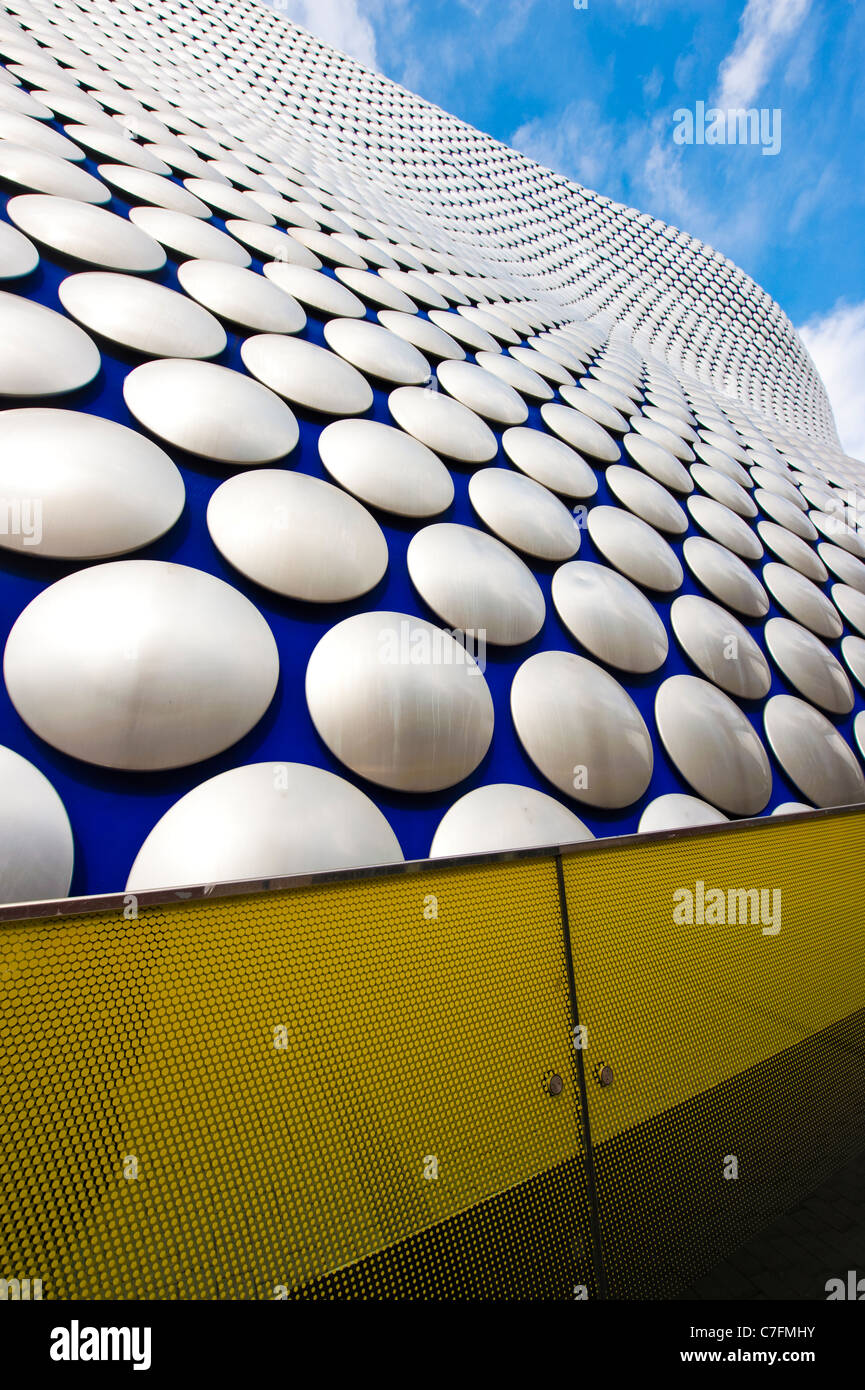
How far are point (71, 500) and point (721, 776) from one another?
4811 millimetres

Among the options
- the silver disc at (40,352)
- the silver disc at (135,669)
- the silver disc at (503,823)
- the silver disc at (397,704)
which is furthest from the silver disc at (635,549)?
the silver disc at (40,352)

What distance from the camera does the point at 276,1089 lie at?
7.12 ft

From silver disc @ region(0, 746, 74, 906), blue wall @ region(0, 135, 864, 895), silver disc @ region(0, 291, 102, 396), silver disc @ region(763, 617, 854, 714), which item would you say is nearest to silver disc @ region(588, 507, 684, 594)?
blue wall @ region(0, 135, 864, 895)

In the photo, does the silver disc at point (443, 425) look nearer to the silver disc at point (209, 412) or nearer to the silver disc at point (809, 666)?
the silver disc at point (209, 412)

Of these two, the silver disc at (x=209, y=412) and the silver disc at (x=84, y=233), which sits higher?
the silver disc at (x=84, y=233)

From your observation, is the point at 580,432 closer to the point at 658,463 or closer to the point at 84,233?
the point at 658,463

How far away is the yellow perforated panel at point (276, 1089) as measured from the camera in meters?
1.89

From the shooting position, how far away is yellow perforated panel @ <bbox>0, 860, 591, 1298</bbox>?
74.4 inches

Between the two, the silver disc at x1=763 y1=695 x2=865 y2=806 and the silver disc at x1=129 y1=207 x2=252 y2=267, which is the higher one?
the silver disc at x1=129 y1=207 x2=252 y2=267
